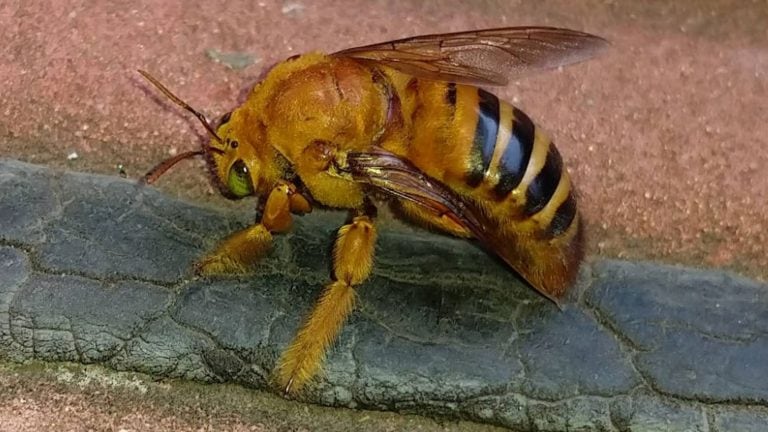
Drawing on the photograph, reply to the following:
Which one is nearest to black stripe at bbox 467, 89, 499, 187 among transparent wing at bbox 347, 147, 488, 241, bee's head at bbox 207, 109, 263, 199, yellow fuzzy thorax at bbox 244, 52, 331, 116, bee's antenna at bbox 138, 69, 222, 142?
transparent wing at bbox 347, 147, 488, 241

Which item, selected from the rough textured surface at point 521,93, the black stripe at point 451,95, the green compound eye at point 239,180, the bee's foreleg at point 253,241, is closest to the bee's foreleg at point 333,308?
the bee's foreleg at point 253,241

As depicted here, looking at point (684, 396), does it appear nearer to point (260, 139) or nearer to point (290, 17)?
point (260, 139)

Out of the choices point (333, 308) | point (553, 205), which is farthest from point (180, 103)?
point (553, 205)

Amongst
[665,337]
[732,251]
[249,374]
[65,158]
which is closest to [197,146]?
[65,158]

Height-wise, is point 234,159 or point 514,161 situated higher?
point 514,161

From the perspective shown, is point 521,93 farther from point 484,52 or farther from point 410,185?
point 410,185

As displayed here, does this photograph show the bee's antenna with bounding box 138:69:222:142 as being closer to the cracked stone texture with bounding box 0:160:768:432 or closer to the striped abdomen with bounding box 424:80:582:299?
the cracked stone texture with bounding box 0:160:768:432

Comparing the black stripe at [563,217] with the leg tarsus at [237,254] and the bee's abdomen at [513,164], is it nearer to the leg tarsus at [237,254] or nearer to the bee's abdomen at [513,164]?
the bee's abdomen at [513,164]
